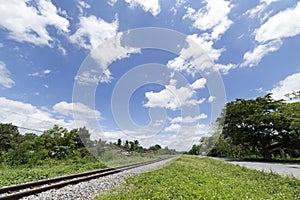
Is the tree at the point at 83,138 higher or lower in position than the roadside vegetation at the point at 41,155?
higher


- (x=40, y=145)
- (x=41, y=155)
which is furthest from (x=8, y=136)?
(x=41, y=155)

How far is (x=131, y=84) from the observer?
1648 centimetres

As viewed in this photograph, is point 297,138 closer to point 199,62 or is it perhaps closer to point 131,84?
point 199,62

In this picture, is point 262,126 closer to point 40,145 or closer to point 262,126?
point 262,126

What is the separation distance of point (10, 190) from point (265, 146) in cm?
3448

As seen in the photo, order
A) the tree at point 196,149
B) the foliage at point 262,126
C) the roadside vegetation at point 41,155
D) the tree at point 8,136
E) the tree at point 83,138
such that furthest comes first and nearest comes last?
the tree at point 196,149, the foliage at point 262,126, the tree at point 83,138, the tree at point 8,136, the roadside vegetation at point 41,155

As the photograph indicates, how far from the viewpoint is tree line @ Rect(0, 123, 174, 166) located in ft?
45.4

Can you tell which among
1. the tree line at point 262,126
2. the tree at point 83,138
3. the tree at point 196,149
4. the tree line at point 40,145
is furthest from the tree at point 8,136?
the tree at point 196,149

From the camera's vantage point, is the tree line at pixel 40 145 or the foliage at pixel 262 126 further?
the foliage at pixel 262 126

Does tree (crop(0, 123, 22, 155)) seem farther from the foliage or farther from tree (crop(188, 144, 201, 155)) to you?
tree (crop(188, 144, 201, 155))

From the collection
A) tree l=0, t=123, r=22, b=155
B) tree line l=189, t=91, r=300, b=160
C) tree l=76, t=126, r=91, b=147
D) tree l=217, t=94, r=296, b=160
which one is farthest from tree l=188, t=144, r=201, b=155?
tree l=0, t=123, r=22, b=155

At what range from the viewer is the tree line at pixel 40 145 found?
13.8 metres

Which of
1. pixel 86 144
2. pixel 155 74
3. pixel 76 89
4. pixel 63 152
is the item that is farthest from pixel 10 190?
pixel 86 144

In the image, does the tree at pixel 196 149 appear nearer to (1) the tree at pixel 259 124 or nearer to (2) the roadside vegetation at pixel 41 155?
(1) the tree at pixel 259 124
